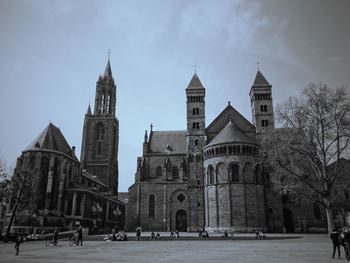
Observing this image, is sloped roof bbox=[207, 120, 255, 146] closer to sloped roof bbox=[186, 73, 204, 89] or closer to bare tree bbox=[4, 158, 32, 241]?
sloped roof bbox=[186, 73, 204, 89]

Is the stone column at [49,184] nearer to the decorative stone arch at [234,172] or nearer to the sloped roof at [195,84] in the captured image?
the sloped roof at [195,84]

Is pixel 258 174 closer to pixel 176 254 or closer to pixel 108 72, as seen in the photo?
pixel 176 254

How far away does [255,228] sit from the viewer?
46125mm

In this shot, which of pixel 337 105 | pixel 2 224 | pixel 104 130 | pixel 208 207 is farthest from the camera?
pixel 104 130

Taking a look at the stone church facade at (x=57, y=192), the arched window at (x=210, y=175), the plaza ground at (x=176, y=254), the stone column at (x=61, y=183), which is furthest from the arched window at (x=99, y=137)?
the plaza ground at (x=176, y=254)

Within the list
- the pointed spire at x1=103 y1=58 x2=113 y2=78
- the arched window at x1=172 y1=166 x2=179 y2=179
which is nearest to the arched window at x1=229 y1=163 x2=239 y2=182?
the arched window at x1=172 y1=166 x2=179 y2=179

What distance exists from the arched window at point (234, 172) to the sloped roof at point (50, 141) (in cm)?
3121

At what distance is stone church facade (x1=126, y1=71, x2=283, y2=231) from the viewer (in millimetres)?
47531

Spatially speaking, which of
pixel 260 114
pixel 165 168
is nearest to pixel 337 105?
pixel 260 114

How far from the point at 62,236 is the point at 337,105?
119ft

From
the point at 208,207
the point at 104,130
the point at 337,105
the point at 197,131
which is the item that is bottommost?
the point at 208,207

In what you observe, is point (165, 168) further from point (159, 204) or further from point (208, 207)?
point (208, 207)

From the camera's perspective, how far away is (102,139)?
8331cm

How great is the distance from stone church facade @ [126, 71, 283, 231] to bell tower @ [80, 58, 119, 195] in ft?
65.4
